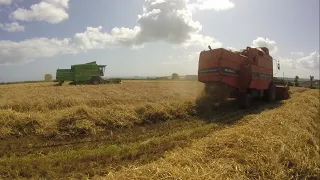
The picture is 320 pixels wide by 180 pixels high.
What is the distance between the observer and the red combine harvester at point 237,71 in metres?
12.4

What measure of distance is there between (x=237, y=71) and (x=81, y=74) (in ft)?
68.0

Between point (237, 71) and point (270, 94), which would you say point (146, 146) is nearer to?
point (237, 71)

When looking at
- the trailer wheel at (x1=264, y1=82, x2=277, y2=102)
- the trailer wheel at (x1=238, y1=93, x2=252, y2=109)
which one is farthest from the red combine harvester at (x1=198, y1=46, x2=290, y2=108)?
the trailer wheel at (x1=264, y1=82, x2=277, y2=102)

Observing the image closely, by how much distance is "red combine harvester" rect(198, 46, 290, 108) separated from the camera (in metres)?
12.4

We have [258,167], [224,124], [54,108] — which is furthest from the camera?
[54,108]

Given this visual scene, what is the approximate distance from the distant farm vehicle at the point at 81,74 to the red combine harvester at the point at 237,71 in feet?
63.6

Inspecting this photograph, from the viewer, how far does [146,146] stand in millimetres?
6484

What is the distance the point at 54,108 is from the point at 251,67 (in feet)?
31.0

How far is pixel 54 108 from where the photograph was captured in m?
10.2

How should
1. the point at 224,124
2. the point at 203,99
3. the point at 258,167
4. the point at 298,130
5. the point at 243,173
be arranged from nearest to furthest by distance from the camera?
the point at 243,173
the point at 258,167
the point at 298,130
the point at 224,124
the point at 203,99

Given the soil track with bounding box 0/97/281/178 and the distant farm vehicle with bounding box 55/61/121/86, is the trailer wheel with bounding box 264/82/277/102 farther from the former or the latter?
the distant farm vehicle with bounding box 55/61/121/86

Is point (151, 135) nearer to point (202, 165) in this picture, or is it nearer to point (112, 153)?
point (112, 153)

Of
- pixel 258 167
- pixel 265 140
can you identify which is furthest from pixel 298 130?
pixel 258 167

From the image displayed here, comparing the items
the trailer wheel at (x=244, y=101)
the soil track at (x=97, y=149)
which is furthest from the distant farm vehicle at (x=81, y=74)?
the soil track at (x=97, y=149)
